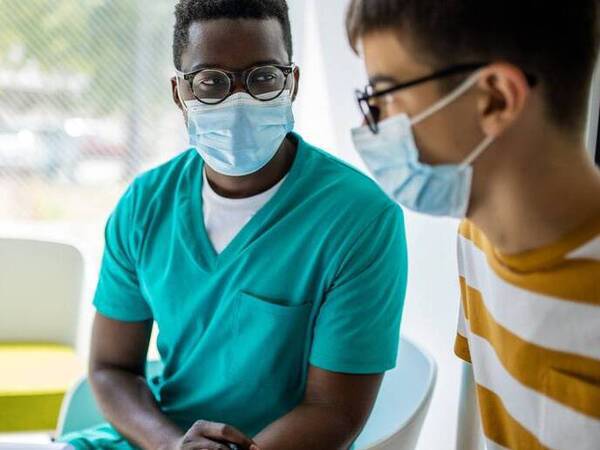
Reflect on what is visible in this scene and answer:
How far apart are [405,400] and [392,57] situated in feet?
2.69

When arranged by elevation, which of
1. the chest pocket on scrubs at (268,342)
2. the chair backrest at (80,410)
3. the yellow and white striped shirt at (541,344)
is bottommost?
the chair backrest at (80,410)

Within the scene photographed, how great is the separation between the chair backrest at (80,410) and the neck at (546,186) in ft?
2.94

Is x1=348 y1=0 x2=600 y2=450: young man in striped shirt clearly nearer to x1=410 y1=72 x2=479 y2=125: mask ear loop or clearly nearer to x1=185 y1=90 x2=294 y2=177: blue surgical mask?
x1=410 y1=72 x2=479 y2=125: mask ear loop

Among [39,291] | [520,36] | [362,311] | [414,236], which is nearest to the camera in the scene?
[520,36]

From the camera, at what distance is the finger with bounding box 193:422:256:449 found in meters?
1.20

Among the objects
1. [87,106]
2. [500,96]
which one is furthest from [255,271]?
[87,106]

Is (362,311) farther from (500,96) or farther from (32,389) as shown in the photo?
(32,389)

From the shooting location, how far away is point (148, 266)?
1.43 meters

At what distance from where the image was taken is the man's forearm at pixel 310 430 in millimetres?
1243

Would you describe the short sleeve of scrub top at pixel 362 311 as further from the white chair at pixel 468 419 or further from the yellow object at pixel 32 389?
the yellow object at pixel 32 389

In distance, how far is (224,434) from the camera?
3.95 feet

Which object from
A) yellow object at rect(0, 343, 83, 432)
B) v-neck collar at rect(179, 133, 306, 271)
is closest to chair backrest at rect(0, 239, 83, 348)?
yellow object at rect(0, 343, 83, 432)

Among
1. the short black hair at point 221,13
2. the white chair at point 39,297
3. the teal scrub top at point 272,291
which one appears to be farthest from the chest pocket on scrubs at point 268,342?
the white chair at point 39,297

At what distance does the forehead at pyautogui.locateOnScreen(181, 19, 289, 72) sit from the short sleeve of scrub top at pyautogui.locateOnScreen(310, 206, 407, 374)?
34 centimetres
